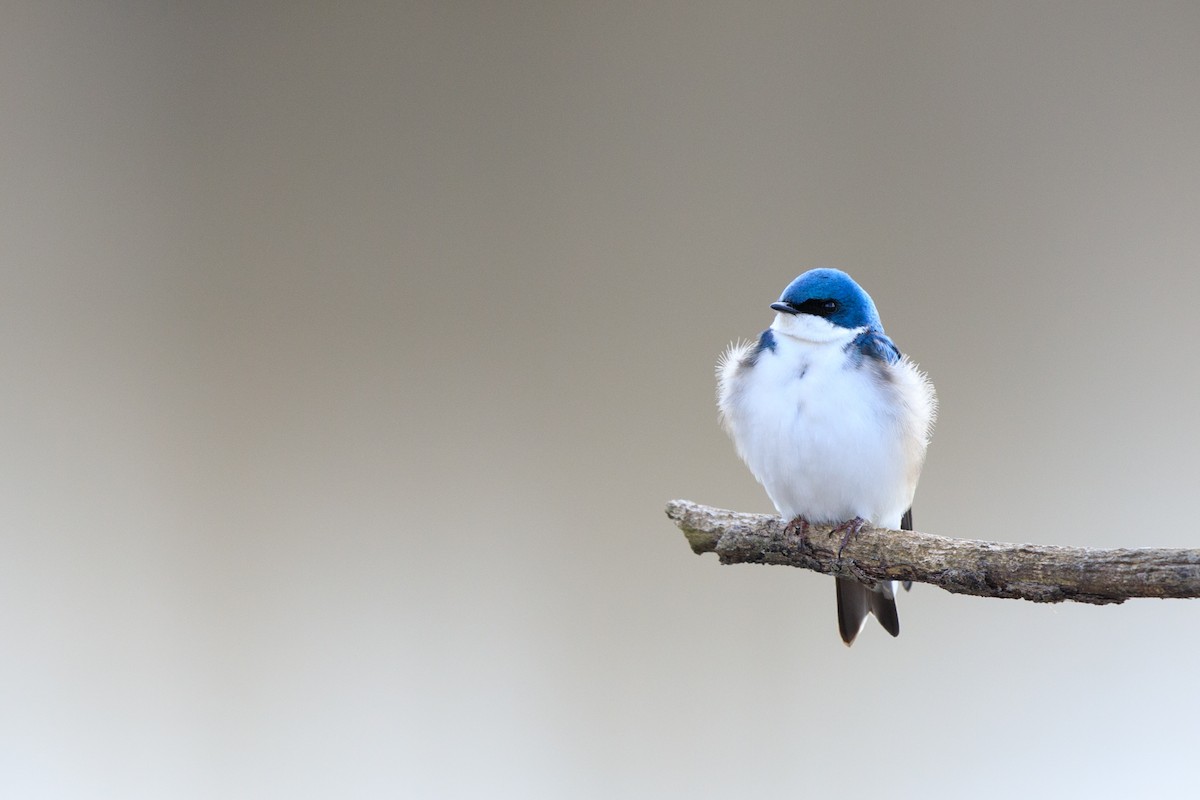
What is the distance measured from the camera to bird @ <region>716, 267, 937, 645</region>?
111cm

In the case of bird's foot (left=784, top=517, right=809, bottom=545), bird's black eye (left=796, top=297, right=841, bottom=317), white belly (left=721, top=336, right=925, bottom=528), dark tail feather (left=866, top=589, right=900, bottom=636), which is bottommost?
dark tail feather (left=866, top=589, right=900, bottom=636)

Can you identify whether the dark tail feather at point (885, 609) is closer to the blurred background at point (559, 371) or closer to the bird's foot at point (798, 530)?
the bird's foot at point (798, 530)

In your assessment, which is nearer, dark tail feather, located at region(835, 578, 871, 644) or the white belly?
the white belly

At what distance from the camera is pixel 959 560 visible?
0.87 metres

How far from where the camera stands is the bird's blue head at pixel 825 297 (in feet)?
3.66

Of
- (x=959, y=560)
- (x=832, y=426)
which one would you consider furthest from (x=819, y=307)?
(x=959, y=560)

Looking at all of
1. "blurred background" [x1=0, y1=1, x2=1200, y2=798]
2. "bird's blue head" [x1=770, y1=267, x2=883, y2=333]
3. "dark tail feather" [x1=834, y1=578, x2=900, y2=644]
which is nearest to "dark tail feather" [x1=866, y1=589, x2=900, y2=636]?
"dark tail feather" [x1=834, y1=578, x2=900, y2=644]

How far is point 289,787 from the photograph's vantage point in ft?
7.15

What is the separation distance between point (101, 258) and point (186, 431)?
0.40m

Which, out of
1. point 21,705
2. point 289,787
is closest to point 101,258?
point 21,705

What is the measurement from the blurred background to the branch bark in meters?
1.18

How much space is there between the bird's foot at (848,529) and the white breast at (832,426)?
4cm

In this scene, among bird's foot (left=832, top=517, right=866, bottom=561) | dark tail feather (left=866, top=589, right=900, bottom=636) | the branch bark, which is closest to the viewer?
the branch bark

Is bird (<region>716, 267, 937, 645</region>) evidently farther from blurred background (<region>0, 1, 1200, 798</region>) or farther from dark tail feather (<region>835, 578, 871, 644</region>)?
blurred background (<region>0, 1, 1200, 798</region>)
